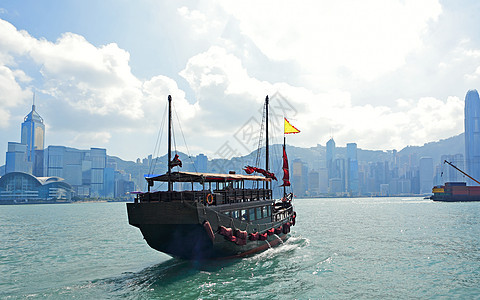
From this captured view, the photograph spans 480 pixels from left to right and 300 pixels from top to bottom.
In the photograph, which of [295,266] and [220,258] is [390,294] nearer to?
[295,266]

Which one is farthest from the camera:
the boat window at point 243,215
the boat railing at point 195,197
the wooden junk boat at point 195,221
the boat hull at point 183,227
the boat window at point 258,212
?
the boat window at point 258,212

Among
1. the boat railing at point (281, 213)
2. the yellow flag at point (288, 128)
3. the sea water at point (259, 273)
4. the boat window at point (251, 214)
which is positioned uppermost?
the yellow flag at point (288, 128)

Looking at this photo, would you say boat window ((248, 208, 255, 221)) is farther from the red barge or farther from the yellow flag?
the red barge

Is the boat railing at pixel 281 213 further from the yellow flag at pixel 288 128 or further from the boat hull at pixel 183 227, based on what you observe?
the boat hull at pixel 183 227

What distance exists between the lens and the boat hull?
58.7ft

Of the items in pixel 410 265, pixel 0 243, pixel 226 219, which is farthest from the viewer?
pixel 0 243

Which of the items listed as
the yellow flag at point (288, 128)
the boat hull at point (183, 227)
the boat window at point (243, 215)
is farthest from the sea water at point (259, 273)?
the yellow flag at point (288, 128)

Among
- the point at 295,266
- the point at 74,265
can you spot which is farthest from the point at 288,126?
the point at 74,265

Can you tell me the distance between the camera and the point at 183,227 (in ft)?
59.7

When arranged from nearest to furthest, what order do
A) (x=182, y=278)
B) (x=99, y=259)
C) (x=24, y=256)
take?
(x=182, y=278) < (x=99, y=259) < (x=24, y=256)

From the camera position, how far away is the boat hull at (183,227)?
1789cm

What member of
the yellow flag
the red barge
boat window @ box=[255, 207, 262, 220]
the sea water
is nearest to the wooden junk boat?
the sea water

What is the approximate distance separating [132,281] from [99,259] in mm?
8199

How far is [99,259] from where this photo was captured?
970 inches
